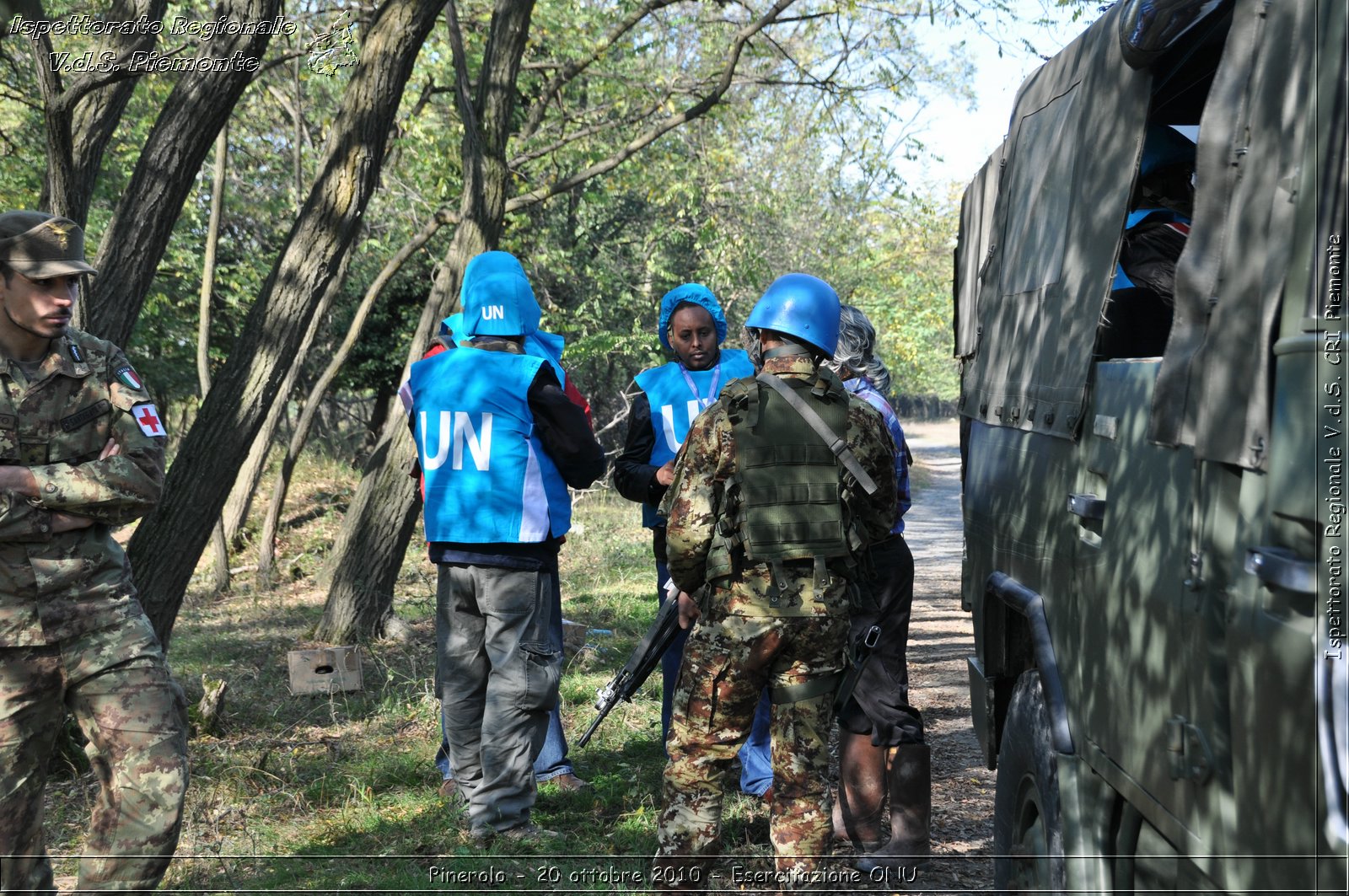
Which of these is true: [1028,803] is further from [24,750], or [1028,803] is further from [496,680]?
[24,750]

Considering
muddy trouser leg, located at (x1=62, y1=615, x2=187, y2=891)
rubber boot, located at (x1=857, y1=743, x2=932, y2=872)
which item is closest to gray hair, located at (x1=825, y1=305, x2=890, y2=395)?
rubber boot, located at (x1=857, y1=743, x2=932, y2=872)

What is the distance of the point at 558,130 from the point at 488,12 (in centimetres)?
212

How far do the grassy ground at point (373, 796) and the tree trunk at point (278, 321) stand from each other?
0.93m

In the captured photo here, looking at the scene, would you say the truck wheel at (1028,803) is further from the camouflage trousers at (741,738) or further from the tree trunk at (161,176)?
the tree trunk at (161,176)

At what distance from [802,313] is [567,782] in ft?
8.77

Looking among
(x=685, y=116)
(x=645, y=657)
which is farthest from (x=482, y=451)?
(x=685, y=116)

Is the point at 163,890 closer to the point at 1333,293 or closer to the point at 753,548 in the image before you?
the point at 753,548

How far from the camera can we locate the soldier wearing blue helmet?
15.6ft

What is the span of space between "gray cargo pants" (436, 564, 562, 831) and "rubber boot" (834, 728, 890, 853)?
1201 millimetres

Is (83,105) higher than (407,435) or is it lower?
higher

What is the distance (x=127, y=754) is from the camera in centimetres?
336

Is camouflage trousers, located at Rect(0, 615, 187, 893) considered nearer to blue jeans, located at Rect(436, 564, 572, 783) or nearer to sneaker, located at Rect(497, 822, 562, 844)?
sneaker, located at Rect(497, 822, 562, 844)

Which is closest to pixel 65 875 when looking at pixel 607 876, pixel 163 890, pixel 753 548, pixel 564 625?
pixel 163 890

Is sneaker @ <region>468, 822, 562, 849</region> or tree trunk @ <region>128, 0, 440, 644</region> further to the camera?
tree trunk @ <region>128, 0, 440, 644</region>
